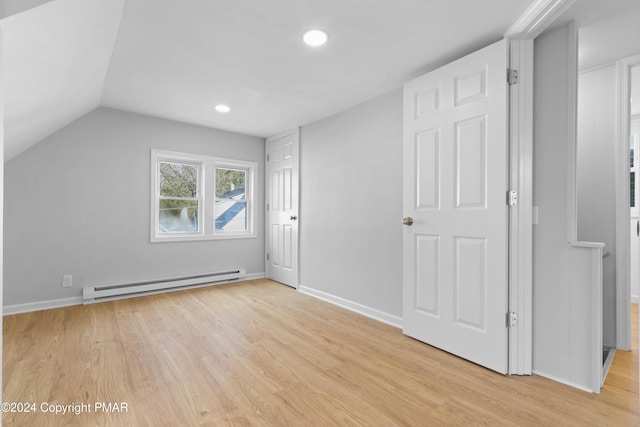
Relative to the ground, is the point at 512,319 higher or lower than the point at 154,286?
higher

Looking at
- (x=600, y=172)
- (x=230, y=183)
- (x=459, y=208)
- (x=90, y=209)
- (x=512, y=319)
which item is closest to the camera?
(x=512, y=319)

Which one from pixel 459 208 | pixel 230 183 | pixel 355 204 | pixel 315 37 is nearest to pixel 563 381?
pixel 459 208

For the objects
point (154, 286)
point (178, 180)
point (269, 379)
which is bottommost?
point (269, 379)

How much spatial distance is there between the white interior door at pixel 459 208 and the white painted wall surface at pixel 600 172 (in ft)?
3.60

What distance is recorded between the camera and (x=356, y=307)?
11.0 ft

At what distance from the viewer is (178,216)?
4277 millimetres

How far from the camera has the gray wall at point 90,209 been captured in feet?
10.6

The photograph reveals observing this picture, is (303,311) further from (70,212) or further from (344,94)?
(70,212)

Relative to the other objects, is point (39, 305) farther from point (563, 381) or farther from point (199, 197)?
point (563, 381)

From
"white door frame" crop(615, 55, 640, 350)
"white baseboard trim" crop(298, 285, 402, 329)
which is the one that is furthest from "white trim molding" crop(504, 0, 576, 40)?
"white baseboard trim" crop(298, 285, 402, 329)

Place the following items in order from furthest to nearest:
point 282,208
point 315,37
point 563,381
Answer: point 282,208 < point 315,37 < point 563,381

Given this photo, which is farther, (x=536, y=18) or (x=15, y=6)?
(x=536, y=18)

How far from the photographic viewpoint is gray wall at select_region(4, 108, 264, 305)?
3223 mm

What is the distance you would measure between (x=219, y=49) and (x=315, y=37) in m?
0.74
